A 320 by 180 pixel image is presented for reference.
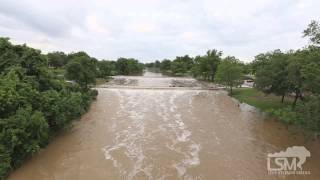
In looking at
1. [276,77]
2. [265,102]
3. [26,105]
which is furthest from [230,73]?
[26,105]

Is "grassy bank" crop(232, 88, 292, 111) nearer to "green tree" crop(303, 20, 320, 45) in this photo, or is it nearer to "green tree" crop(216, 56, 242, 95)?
"green tree" crop(216, 56, 242, 95)

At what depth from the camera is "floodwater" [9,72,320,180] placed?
13484mm

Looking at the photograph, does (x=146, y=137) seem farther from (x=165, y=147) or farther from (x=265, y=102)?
(x=265, y=102)

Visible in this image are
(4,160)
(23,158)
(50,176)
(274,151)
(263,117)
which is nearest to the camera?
(4,160)

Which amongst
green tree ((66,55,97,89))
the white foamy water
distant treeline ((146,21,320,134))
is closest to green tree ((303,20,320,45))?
distant treeline ((146,21,320,134))

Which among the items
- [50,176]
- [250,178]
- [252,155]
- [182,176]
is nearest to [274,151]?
[252,155]

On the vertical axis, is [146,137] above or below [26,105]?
below

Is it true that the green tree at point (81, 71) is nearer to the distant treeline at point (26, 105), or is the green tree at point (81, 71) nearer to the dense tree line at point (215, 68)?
the distant treeline at point (26, 105)

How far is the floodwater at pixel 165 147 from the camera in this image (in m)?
13.5

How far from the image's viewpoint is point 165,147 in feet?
56.9

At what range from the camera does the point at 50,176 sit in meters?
13.0

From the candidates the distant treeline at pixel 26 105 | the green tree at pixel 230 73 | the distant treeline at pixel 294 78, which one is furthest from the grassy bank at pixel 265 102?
the distant treeline at pixel 26 105

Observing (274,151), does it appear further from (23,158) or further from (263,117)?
(23,158)

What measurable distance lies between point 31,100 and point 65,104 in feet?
8.53
